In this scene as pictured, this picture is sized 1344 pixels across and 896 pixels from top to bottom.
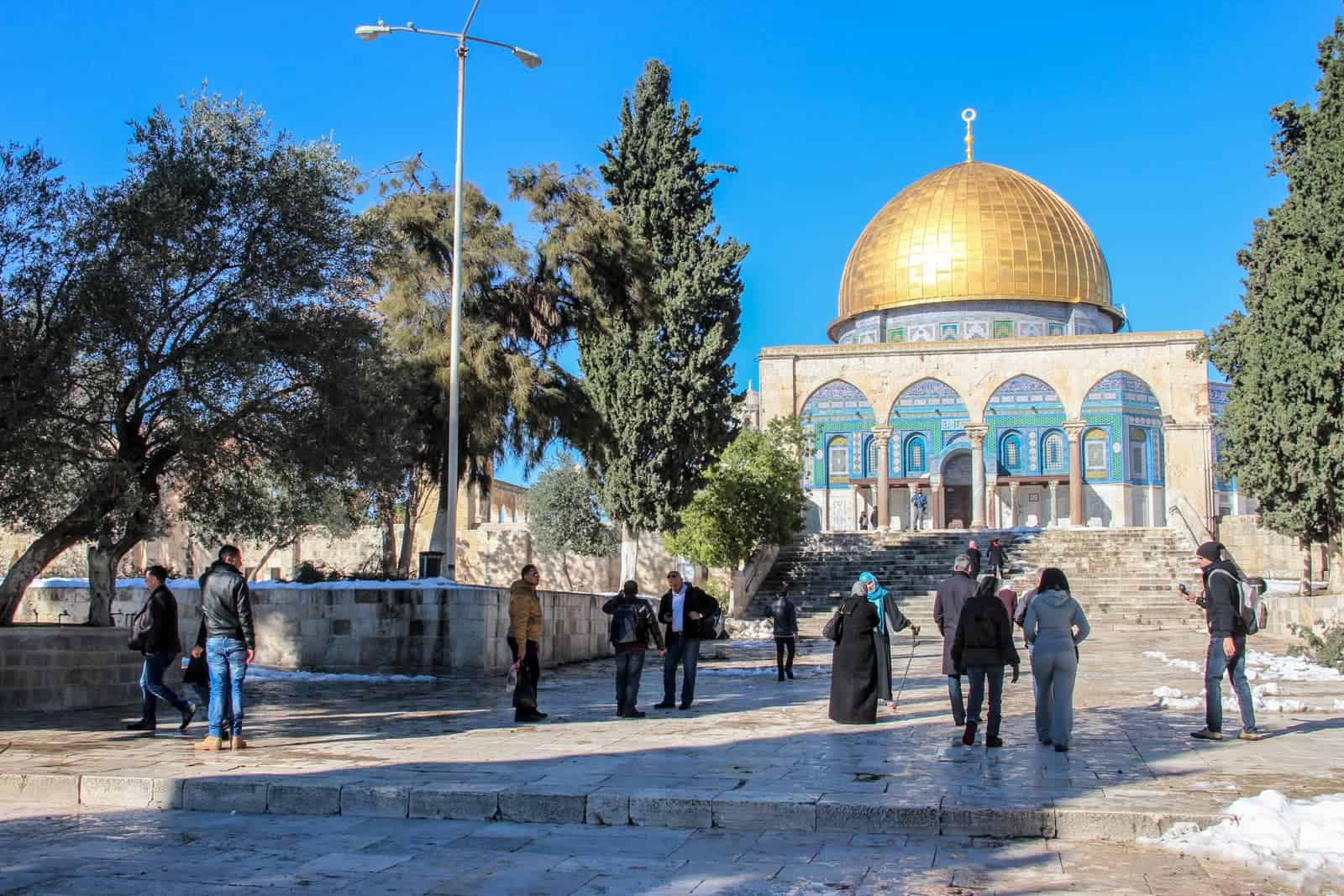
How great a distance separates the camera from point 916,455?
145 ft

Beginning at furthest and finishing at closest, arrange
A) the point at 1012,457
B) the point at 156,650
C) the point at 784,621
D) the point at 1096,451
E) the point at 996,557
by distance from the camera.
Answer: the point at 1012,457 → the point at 1096,451 → the point at 996,557 → the point at 784,621 → the point at 156,650

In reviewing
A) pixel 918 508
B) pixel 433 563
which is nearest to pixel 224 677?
pixel 433 563

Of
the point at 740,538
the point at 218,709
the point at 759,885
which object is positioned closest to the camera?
the point at 759,885

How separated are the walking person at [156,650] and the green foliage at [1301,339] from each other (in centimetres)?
1443

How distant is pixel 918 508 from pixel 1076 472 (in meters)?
5.54

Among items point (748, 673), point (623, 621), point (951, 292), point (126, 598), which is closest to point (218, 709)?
point (623, 621)

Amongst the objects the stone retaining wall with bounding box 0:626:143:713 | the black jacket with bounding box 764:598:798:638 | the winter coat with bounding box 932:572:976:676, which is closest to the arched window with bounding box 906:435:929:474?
the black jacket with bounding box 764:598:798:638

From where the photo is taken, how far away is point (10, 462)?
9508 millimetres

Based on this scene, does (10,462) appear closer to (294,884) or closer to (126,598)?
(294,884)

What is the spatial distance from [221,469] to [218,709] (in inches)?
157

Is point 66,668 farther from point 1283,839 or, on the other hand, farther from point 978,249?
point 978,249

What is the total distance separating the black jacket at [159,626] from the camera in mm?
9891

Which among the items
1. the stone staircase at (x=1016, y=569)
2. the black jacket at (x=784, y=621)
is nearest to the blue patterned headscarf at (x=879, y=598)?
the black jacket at (x=784, y=621)

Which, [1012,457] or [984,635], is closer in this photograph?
[984,635]
